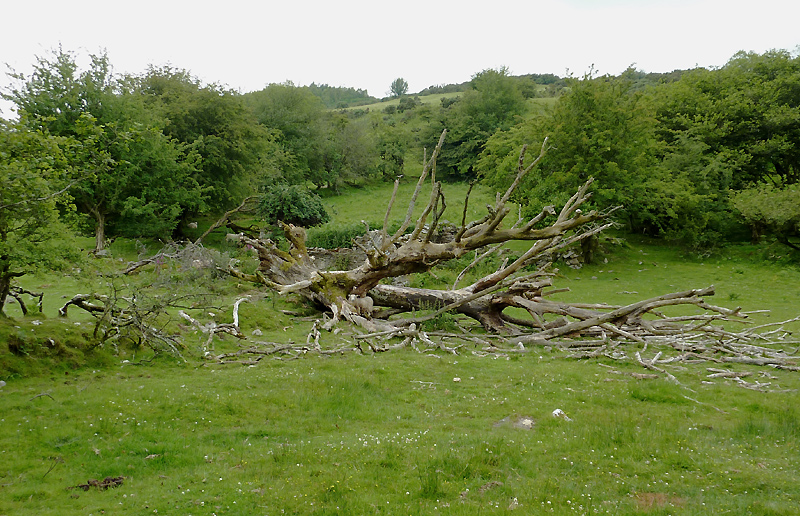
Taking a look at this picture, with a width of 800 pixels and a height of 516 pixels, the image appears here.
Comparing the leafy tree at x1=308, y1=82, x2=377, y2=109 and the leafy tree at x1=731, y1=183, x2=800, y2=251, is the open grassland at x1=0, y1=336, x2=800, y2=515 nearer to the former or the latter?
the leafy tree at x1=731, y1=183, x2=800, y2=251

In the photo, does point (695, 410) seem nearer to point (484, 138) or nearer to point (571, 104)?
point (571, 104)

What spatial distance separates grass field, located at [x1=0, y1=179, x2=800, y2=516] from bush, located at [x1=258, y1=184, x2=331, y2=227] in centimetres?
1784

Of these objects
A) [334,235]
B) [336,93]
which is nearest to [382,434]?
[334,235]

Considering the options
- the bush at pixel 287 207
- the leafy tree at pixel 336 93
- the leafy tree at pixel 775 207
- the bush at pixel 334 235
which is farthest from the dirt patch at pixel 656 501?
the leafy tree at pixel 336 93

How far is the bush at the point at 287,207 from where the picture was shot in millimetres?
28906

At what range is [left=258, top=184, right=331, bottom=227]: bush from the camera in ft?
94.8

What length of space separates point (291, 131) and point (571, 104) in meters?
30.4

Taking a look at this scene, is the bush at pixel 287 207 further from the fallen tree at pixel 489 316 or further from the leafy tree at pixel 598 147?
the fallen tree at pixel 489 316

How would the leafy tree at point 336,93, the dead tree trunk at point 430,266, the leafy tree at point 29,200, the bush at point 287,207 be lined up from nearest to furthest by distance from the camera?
1. the leafy tree at point 29,200
2. the dead tree trunk at point 430,266
3. the bush at point 287,207
4. the leafy tree at point 336,93

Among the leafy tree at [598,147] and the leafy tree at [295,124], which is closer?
the leafy tree at [598,147]

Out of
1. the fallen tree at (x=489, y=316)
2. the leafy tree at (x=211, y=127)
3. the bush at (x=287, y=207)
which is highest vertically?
the leafy tree at (x=211, y=127)

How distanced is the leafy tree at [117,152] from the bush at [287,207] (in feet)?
12.1

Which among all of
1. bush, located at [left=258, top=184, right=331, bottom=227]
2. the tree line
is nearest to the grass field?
the tree line

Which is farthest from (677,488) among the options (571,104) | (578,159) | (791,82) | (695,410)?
(791,82)
